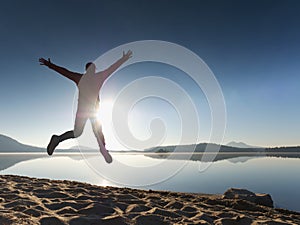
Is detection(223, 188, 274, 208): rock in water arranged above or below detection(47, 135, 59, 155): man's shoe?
below

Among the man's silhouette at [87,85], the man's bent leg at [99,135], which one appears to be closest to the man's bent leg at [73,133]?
the man's silhouette at [87,85]

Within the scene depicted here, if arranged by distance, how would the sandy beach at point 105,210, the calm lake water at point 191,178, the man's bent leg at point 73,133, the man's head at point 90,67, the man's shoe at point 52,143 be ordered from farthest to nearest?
the calm lake water at point 191,178
the man's shoe at point 52,143
the man's bent leg at point 73,133
the man's head at point 90,67
the sandy beach at point 105,210

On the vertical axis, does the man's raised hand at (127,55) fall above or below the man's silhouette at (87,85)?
above

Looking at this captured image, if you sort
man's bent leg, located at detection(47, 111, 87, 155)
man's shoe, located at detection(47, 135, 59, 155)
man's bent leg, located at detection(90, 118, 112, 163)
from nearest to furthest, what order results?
man's bent leg, located at detection(47, 111, 87, 155), man's bent leg, located at detection(90, 118, 112, 163), man's shoe, located at detection(47, 135, 59, 155)

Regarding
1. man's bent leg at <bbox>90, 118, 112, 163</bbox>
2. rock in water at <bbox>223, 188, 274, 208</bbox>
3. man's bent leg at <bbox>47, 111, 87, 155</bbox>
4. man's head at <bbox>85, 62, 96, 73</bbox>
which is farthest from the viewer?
rock in water at <bbox>223, 188, 274, 208</bbox>

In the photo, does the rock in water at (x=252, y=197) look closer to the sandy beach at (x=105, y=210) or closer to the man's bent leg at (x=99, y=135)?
the sandy beach at (x=105, y=210)

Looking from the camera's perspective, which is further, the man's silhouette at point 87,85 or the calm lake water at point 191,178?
the calm lake water at point 191,178

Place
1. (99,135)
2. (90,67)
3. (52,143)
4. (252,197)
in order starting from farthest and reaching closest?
(252,197), (52,143), (99,135), (90,67)

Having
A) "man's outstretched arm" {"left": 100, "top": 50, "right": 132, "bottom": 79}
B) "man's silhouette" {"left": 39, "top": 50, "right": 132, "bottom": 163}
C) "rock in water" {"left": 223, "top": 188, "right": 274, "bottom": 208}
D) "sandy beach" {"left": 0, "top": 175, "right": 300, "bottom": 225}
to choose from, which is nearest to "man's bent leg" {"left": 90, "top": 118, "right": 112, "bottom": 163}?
"man's silhouette" {"left": 39, "top": 50, "right": 132, "bottom": 163}

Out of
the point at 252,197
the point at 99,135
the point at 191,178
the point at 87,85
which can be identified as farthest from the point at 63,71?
the point at 191,178

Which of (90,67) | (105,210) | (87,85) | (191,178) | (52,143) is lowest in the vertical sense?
(191,178)

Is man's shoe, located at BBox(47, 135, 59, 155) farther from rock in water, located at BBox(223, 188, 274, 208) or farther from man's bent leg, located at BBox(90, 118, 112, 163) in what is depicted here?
rock in water, located at BBox(223, 188, 274, 208)

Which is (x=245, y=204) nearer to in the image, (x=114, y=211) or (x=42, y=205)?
(x=114, y=211)

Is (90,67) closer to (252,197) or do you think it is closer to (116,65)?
(116,65)
